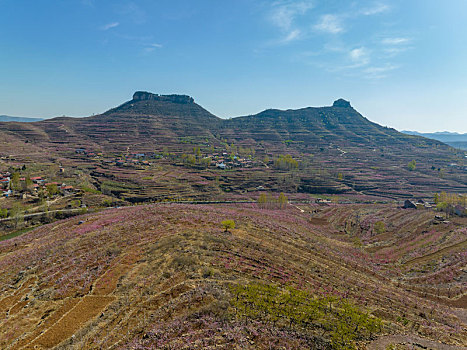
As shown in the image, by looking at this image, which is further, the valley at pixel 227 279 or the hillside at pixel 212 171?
the hillside at pixel 212 171

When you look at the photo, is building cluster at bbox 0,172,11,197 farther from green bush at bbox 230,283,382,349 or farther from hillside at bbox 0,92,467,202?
green bush at bbox 230,283,382,349

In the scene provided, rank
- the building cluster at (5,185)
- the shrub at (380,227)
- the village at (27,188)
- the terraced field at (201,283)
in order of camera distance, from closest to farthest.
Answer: the terraced field at (201,283), the shrub at (380,227), the building cluster at (5,185), the village at (27,188)

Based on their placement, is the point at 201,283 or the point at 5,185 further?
the point at 5,185

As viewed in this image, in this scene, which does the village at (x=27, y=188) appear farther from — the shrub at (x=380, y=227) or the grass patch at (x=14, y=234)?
the shrub at (x=380, y=227)

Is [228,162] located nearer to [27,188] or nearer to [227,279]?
Answer: [27,188]

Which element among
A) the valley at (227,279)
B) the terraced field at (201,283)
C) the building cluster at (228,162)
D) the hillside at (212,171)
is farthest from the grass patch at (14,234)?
the building cluster at (228,162)

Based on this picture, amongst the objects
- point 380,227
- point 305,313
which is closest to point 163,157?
point 380,227

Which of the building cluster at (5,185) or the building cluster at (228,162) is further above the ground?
the building cluster at (228,162)

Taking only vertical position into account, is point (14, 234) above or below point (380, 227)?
below

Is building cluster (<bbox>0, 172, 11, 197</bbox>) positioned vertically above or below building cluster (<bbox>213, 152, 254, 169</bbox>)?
below

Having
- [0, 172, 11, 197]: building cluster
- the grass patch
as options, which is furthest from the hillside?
the grass patch
